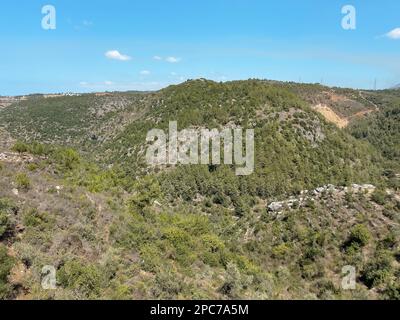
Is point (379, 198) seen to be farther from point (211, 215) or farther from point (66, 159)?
point (66, 159)

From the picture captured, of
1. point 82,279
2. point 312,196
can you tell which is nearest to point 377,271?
point 312,196

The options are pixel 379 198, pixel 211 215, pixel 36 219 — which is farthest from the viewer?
pixel 211 215

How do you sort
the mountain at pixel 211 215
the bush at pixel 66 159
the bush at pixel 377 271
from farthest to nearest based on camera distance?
1. the bush at pixel 66 159
2. the bush at pixel 377 271
3. the mountain at pixel 211 215

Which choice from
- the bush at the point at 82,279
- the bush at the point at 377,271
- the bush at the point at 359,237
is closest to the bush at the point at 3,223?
the bush at the point at 82,279

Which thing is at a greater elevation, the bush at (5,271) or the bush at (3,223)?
the bush at (3,223)

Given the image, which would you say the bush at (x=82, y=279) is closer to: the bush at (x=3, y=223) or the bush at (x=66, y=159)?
the bush at (x=3, y=223)

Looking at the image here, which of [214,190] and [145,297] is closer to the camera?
[145,297]

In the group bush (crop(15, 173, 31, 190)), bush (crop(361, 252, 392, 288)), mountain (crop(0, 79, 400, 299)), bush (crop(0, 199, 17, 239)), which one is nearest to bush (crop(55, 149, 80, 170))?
mountain (crop(0, 79, 400, 299))
